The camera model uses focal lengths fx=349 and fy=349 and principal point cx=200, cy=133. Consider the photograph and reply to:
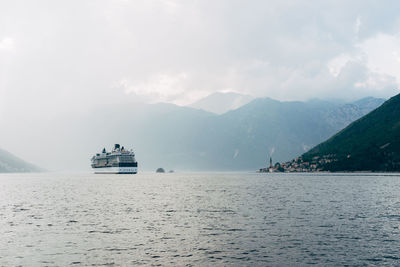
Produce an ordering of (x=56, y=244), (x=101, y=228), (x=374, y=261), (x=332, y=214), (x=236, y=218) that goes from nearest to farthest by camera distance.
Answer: (x=374, y=261) → (x=56, y=244) → (x=101, y=228) → (x=236, y=218) → (x=332, y=214)

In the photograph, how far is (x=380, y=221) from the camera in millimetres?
56656

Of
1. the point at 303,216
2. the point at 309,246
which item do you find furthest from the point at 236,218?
the point at 309,246

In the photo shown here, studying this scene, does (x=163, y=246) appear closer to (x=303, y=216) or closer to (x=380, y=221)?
(x=303, y=216)

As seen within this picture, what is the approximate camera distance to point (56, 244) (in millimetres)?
41562

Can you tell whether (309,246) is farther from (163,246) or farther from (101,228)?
(101,228)

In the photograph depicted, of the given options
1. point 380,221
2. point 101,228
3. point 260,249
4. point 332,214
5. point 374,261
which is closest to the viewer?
point 374,261

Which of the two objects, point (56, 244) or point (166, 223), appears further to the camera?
point (166, 223)

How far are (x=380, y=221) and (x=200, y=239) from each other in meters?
31.9

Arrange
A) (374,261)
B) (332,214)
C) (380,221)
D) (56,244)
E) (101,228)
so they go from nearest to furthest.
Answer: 1. (374,261)
2. (56,244)
3. (101,228)
4. (380,221)
5. (332,214)

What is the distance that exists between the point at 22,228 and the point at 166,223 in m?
21.8

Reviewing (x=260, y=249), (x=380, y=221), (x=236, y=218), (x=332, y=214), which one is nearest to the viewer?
(x=260, y=249)

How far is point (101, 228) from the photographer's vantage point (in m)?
52.2

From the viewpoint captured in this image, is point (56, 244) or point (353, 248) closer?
point (353, 248)

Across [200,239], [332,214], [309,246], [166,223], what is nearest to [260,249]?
[309,246]
